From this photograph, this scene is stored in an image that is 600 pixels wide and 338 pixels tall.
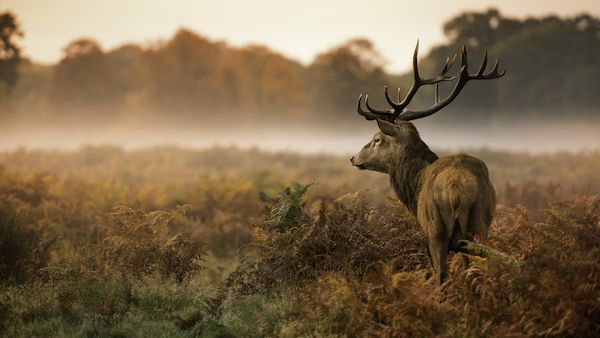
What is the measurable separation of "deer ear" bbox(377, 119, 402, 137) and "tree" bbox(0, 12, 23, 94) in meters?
43.7

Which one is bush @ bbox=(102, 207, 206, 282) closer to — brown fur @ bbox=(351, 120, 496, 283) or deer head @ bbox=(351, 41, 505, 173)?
deer head @ bbox=(351, 41, 505, 173)

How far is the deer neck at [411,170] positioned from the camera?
7.71 m

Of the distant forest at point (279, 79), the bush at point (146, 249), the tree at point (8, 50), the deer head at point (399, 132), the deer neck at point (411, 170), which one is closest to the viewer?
the deer neck at point (411, 170)

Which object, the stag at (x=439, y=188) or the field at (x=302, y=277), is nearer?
the field at (x=302, y=277)

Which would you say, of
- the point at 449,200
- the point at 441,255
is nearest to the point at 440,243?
the point at 441,255

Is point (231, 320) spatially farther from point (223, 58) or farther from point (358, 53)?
point (358, 53)

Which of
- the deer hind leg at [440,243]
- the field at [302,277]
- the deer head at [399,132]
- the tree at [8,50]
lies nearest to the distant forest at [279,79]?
the tree at [8,50]

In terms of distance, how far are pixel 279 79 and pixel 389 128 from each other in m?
50.7

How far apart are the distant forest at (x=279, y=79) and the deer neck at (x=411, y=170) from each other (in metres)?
44.1

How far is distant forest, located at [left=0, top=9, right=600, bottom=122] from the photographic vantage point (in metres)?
52.8

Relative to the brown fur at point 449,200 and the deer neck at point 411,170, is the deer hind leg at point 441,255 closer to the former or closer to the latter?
the brown fur at point 449,200

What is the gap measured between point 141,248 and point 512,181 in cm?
1796

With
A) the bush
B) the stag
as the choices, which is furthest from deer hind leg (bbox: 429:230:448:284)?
the bush

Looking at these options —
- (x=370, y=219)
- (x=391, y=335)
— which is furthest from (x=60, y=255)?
(x=391, y=335)
